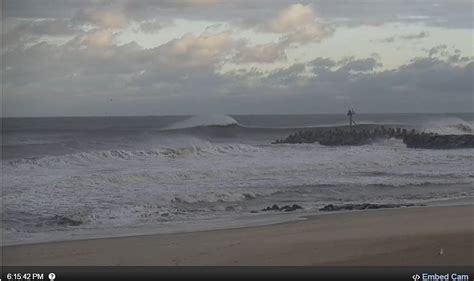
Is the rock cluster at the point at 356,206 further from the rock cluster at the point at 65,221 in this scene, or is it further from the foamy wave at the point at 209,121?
the rock cluster at the point at 65,221

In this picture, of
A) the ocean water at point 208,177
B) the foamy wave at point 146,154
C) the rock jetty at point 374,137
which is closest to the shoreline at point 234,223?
the ocean water at point 208,177

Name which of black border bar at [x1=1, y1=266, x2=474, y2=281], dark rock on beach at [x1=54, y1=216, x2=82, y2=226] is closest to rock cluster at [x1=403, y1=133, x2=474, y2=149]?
black border bar at [x1=1, y1=266, x2=474, y2=281]

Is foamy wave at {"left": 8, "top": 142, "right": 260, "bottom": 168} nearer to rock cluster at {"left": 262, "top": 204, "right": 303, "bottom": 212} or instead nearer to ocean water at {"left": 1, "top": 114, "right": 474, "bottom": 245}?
ocean water at {"left": 1, "top": 114, "right": 474, "bottom": 245}

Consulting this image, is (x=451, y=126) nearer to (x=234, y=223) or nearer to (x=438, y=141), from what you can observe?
(x=438, y=141)

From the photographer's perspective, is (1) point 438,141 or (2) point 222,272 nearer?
(2) point 222,272

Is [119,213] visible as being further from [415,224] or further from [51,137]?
[51,137]

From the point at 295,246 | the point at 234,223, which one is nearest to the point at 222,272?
the point at 295,246
